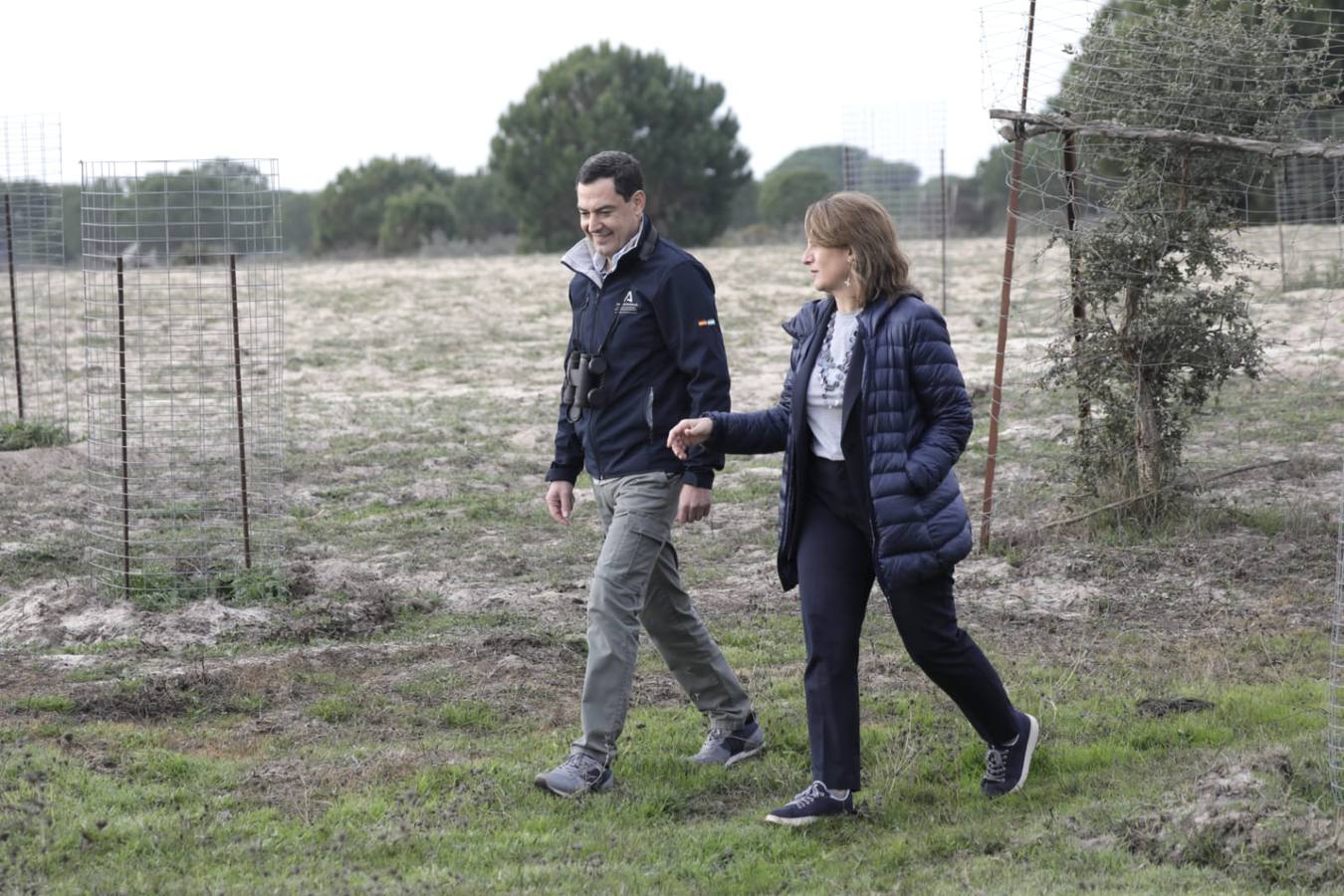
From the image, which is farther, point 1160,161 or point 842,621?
point 1160,161

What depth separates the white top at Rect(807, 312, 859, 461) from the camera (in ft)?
15.0

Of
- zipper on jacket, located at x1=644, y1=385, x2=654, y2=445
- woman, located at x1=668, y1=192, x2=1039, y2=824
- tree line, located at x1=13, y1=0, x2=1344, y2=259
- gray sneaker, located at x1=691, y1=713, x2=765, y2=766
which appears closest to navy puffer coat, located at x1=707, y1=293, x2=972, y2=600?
woman, located at x1=668, y1=192, x2=1039, y2=824

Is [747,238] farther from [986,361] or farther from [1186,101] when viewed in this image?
[1186,101]

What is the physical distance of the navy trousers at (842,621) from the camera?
459 cm

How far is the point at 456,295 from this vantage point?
23578mm

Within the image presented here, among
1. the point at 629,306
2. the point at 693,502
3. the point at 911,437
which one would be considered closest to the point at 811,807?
the point at 693,502

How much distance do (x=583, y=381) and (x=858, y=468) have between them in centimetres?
108

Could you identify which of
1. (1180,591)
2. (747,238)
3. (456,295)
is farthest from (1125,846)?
(747,238)

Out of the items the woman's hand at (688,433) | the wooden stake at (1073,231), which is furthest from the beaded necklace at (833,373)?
the wooden stake at (1073,231)

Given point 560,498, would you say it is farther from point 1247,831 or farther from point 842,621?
point 1247,831

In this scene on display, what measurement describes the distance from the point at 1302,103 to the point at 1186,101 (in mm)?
631

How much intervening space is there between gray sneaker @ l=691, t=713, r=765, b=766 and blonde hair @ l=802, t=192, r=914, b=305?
179cm

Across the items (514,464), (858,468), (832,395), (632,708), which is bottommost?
(632,708)

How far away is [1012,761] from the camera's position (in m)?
4.98
